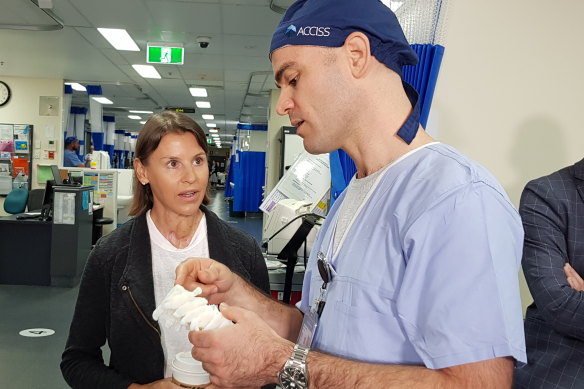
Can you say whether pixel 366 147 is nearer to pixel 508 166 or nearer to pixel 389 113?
pixel 389 113

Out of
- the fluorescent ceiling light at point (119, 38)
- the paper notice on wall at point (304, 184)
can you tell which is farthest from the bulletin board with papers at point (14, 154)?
the paper notice on wall at point (304, 184)

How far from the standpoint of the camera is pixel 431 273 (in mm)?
805

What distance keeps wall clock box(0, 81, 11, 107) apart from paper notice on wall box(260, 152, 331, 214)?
982 cm

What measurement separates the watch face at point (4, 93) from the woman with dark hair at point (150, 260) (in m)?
11.1

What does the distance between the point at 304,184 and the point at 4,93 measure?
10094 mm

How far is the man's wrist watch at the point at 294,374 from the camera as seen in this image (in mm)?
848

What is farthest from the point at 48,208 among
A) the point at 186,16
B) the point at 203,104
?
the point at 203,104

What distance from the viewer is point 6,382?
3.38 m

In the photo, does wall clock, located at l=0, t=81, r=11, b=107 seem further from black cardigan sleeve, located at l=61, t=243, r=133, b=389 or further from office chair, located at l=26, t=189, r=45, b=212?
black cardigan sleeve, located at l=61, t=243, r=133, b=389

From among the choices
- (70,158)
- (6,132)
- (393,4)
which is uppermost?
(393,4)

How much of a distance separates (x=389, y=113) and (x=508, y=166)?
164 cm

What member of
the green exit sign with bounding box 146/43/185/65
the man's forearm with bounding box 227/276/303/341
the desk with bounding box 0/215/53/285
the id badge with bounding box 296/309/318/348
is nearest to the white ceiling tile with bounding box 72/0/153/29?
the green exit sign with bounding box 146/43/185/65

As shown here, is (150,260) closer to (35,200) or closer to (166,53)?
(166,53)

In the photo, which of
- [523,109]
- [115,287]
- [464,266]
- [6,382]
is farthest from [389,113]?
[6,382]
